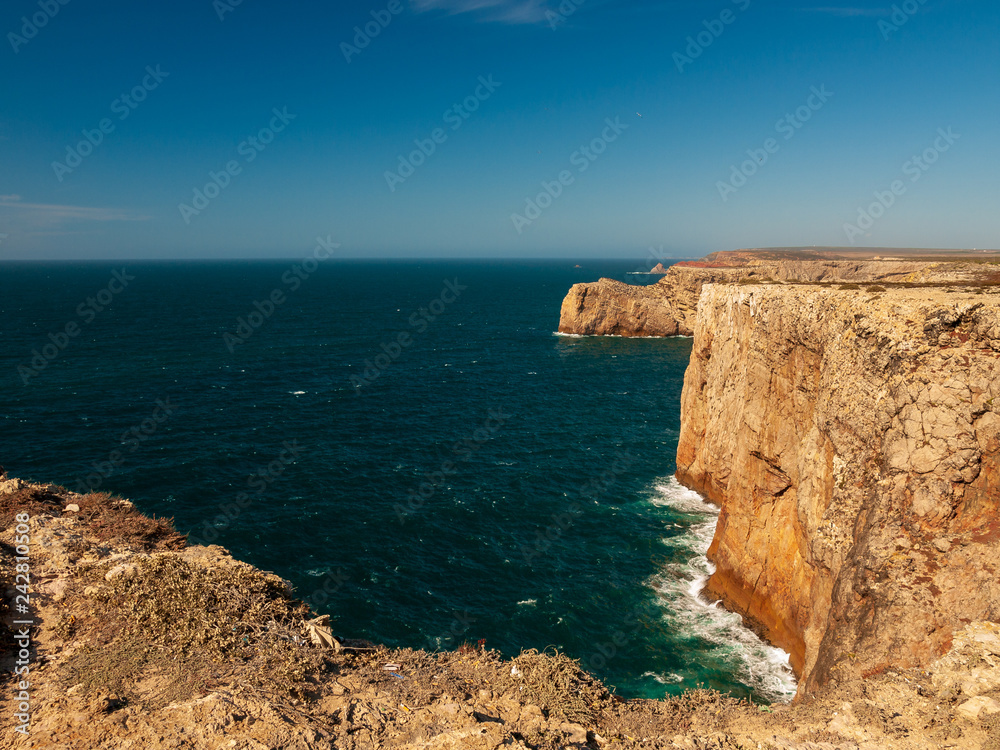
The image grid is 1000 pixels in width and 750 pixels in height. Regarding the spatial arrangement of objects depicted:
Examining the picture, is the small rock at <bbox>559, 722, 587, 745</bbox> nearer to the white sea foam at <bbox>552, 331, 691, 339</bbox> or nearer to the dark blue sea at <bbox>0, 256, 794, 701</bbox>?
the dark blue sea at <bbox>0, 256, 794, 701</bbox>

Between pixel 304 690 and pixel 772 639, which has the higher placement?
pixel 304 690

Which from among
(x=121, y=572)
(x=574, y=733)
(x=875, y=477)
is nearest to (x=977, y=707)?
(x=875, y=477)

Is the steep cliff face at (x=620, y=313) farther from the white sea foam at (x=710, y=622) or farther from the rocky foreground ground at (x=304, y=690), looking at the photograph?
the rocky foreground ground at (x=304, y=690)

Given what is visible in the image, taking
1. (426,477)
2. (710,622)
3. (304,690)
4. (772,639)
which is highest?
(304,690)

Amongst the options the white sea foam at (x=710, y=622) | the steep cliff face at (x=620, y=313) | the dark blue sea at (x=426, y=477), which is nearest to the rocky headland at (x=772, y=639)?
the white sea foam at (x=710, y=622)

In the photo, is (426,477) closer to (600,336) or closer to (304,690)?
(304,690)

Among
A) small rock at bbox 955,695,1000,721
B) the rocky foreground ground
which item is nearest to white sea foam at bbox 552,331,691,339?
the rocky foreground ground

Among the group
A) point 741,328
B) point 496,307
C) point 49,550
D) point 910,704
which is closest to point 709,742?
point 910,704
